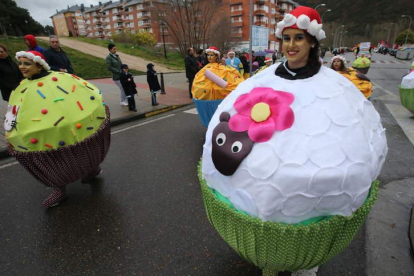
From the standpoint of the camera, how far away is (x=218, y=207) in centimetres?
144

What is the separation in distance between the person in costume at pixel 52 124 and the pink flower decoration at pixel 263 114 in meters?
1.99

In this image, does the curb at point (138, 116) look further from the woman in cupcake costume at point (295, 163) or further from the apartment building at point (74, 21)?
the apartment building at point (74, 21)

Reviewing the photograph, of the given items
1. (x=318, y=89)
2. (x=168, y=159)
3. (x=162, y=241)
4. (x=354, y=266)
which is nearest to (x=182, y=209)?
(x=162, y=241)

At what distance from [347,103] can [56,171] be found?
2908mm

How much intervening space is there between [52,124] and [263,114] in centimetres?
221

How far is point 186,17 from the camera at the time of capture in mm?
19594

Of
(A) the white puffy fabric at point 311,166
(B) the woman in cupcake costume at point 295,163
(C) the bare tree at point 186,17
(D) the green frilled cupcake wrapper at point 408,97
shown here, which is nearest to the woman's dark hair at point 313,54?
(B) the woman in cupcake costume at point 295,163

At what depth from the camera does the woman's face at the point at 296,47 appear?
1529mm

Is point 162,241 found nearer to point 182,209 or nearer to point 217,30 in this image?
point 182,209

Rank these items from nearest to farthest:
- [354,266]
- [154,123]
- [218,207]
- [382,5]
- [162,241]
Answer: [218,207]
[354,266]
[162,241]
[154,123]
[382,5]

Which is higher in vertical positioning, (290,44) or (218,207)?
(290,44)

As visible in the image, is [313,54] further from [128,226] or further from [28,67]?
[28,67]

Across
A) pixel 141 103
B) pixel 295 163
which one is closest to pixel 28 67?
pixel 295 163

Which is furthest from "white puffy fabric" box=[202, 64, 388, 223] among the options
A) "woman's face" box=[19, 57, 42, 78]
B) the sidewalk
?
the sidewalk
